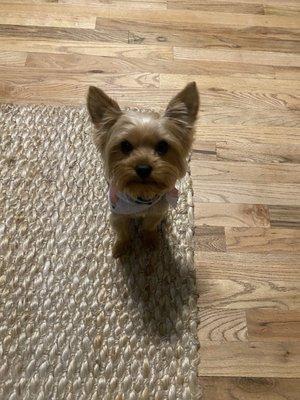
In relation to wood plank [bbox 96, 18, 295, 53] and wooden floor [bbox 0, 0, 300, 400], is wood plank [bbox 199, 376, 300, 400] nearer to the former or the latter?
wooden floor [bbox 0, 0, 300, 400]

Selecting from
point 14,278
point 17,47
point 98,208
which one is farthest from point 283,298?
point 17,47

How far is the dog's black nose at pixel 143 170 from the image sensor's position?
1.24 meters

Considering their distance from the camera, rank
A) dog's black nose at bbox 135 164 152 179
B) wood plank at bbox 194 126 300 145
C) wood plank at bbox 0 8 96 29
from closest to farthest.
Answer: dog's black nose at bbox 135 164 152 179
wood plank at bbox 194 126 300 145
wood plank at bbox 0 8 96 29

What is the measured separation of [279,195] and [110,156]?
85 centimetres

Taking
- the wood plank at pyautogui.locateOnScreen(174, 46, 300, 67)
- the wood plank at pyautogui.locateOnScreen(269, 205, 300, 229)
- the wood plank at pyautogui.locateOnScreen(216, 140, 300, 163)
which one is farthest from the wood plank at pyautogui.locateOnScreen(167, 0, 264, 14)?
the wood plank at pyautogui.locateOnScreen(269, 205, 300, 229)

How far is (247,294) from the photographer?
1.56 meters

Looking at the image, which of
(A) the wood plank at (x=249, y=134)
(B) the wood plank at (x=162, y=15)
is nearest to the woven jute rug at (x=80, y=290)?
(A) the wood plank at (x=249, y=134)

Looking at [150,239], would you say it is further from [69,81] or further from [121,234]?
[69,81]

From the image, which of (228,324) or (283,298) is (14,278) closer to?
(228,324)

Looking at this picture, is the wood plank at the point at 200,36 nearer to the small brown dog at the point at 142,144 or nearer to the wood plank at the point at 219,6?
the wood plank at the point at 219,6

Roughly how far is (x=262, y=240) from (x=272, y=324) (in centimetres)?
34

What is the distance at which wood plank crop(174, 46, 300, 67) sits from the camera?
2277 mm

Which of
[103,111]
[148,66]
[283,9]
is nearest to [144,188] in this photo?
[103,111]

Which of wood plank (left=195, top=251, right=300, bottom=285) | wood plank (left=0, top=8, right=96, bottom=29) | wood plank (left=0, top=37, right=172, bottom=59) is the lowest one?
wood plank (left=195, top=251, right=300, bottom=285)
